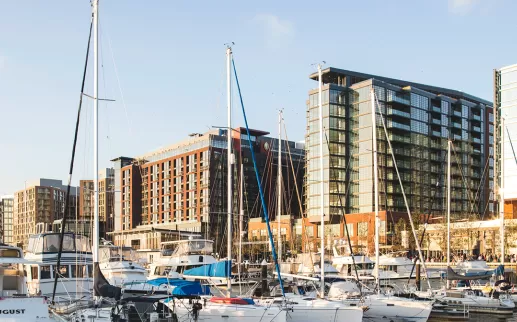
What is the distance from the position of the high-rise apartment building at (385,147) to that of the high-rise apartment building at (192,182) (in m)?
14.2

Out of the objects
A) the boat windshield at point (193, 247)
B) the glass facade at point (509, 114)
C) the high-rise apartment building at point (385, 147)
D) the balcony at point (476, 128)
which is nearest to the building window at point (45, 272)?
the boat windshield at point (193, 247)

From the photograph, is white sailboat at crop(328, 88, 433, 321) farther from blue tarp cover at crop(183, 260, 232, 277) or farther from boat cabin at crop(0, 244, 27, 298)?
boat cabin at crop(0, 244, 27, 298)

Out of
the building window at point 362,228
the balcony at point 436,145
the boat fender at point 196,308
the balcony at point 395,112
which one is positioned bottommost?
the building window at point 362,228

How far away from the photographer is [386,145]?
136625 mm

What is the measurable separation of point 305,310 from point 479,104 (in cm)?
14301

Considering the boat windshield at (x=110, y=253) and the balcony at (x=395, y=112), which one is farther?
the balcony at (x=395, y=112)

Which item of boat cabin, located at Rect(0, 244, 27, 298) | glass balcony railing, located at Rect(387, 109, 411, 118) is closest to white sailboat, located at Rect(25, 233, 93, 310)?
boat cabin, located at Rect(0, 244, 27, 298)

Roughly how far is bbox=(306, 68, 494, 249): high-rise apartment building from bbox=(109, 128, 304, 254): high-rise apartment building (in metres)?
14.2

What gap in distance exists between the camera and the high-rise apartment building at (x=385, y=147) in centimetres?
13300

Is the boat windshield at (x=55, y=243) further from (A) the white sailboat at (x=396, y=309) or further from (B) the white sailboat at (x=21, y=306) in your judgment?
(A) the white sailboat at (x=396, y=309)

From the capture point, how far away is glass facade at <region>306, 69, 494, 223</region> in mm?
134375

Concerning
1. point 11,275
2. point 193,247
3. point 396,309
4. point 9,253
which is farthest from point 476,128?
point 9,253

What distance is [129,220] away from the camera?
191m

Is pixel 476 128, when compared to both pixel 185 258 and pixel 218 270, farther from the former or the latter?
pixel 218 270
